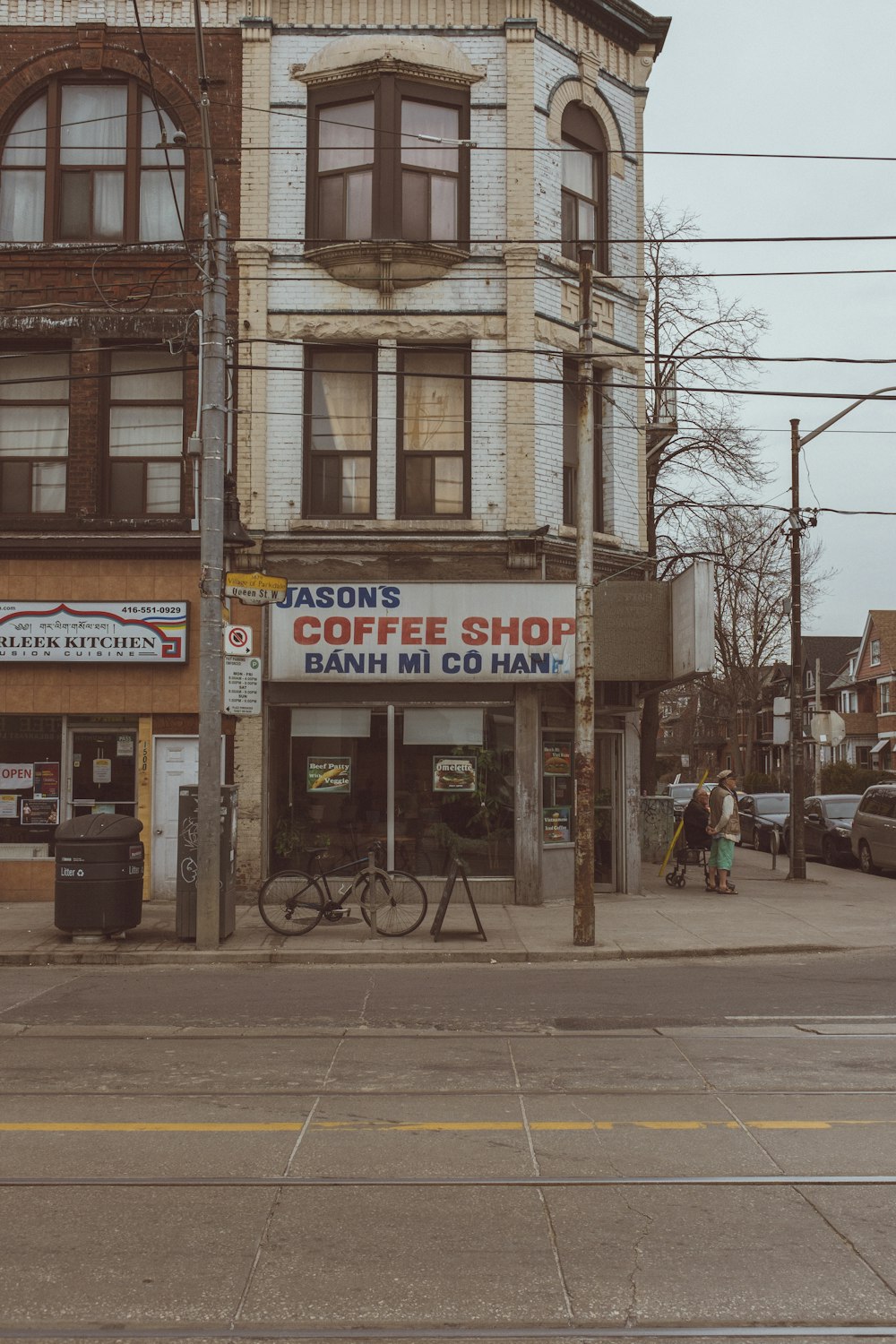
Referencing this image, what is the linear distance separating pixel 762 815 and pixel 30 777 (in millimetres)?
19326

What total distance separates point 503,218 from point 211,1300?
52.6 feet

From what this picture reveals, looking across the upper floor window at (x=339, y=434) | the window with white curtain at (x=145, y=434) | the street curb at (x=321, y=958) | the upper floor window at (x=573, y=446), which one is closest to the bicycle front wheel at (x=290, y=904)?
the street curb at (x=321, y=958)

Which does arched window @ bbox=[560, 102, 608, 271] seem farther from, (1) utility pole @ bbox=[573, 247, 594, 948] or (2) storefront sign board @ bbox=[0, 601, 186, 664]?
(2) storefront sign board @ bbox=[0, 601, 186, 664]

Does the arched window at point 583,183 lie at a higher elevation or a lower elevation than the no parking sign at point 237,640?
higher

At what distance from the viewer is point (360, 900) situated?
1427 cm

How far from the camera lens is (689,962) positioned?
1336 centimetres

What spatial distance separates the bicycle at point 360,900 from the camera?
559 inches

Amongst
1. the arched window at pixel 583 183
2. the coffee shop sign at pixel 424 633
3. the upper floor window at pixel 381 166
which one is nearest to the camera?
the coffee shop sign at pixel 424 633

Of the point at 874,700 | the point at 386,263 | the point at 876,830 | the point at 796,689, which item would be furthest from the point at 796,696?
the point at 874,700

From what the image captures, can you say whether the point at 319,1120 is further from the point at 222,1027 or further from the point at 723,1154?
the point at 222,1027

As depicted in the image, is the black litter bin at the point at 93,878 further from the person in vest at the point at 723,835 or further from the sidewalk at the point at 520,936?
the person in vest at the point at 723,835

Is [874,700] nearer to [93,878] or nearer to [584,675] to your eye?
[584,675]

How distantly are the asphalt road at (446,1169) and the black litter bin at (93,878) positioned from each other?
10.3 ft

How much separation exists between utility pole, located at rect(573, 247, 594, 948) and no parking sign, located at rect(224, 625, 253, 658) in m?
3.56
